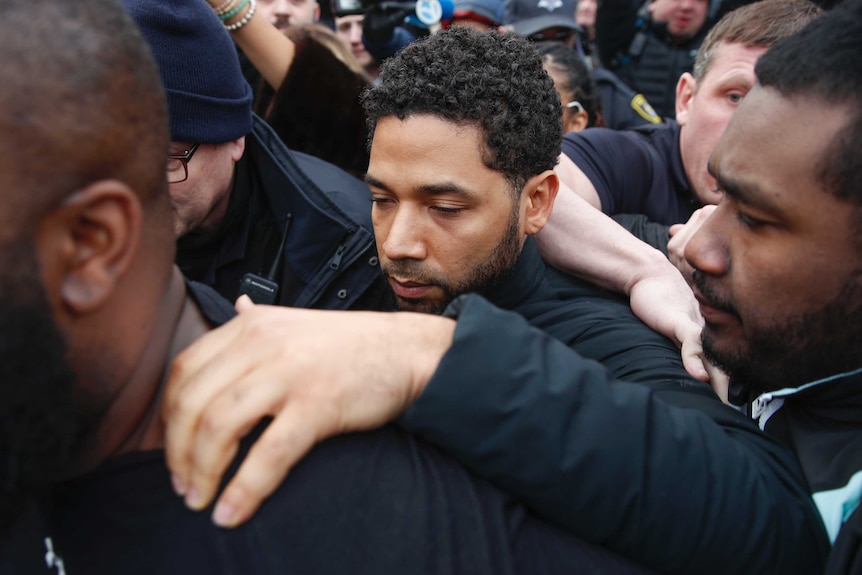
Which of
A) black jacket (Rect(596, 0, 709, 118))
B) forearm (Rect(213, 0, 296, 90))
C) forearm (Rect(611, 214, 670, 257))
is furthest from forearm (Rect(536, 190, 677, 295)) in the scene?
black jacket (Rect(596, 0, 709, 118))

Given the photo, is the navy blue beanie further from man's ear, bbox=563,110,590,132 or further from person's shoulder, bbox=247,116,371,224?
man's ear, bbox=563,110,590,132

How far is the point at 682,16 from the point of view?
4.88m

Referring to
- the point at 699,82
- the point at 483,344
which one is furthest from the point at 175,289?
the point at 699,82

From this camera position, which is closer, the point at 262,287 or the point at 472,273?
the point at 472,273

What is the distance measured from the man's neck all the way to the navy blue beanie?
1.49 m

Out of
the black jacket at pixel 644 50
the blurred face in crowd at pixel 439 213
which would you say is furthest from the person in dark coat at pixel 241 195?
the black jacket at pixel 644 50

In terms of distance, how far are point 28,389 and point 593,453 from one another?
722mm

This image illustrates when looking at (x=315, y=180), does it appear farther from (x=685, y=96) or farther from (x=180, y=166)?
(x=685, y=96)

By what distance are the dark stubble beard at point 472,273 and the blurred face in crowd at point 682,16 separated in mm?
3249

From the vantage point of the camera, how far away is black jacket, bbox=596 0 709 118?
4.95 meters

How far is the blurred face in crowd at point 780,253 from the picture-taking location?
50.1 inches

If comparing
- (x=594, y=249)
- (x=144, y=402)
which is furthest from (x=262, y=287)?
(x=144, y=402)

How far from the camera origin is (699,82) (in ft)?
10.3

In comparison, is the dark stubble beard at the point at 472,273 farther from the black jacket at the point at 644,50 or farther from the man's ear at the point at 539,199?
the black jacket at the point at 644,50
